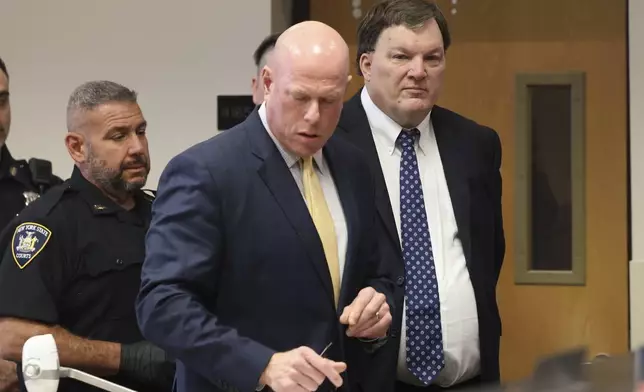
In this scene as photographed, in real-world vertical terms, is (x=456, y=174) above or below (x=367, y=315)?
above

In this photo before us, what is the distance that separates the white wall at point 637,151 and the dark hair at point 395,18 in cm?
119

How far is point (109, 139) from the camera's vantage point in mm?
2354

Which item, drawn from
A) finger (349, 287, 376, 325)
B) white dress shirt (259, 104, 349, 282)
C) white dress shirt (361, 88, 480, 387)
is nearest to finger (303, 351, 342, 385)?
finger (349, 287, 376, 325)

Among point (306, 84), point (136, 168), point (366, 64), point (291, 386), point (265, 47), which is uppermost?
point (265, 47)

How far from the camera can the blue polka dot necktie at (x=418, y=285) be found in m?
2.07

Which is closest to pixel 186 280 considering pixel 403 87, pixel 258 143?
pixel 258 143

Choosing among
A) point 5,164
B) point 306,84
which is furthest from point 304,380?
point 5,164

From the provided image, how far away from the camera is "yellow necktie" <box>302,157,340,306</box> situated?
171 centimetres

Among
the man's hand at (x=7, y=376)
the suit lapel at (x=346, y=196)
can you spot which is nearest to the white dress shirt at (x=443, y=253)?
the suit lapel at (x=346, y=196)

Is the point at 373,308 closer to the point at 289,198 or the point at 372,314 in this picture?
the point at 372,314

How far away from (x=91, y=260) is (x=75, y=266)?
4cm

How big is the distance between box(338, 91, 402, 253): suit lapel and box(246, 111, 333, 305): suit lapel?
298 mm

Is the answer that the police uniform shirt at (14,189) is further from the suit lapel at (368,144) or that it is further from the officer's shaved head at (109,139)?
the suit lapel at (368,144)

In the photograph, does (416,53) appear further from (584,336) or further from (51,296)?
(584,336)
